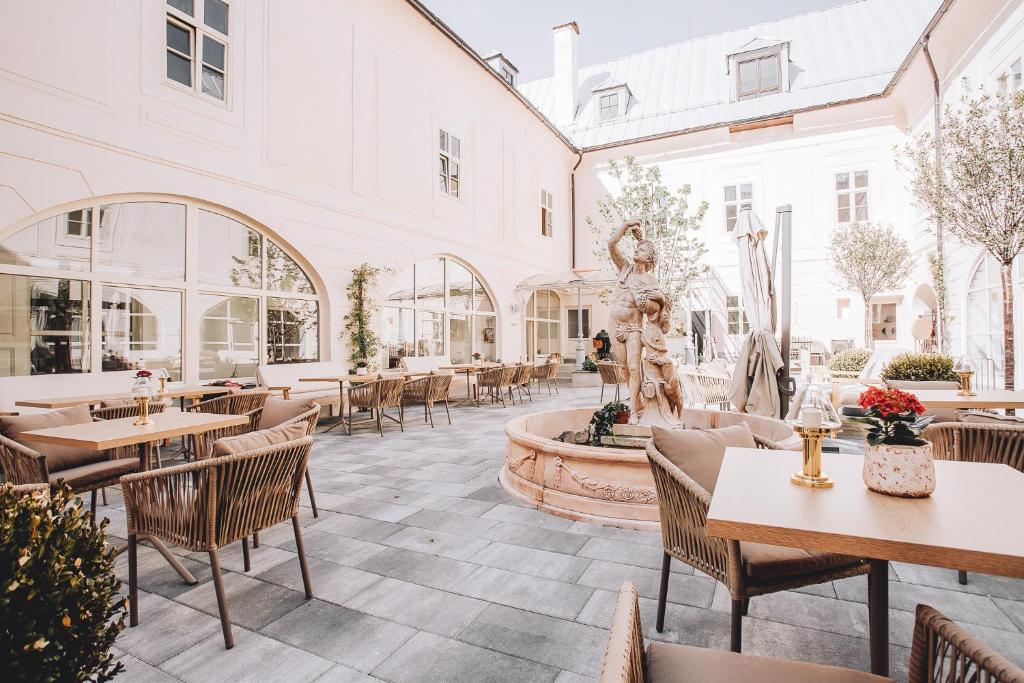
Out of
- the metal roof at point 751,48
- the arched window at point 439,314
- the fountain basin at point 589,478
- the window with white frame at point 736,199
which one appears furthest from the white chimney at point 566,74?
the fountain basin at point 589,478

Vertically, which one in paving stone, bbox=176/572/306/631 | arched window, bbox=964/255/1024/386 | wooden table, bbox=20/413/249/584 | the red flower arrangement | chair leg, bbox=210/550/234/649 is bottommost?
paving stone, bbox=176/572/306/631

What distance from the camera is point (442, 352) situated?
11.4 metres

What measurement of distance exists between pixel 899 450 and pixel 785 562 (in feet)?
1.80

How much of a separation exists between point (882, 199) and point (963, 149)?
8.50 meters

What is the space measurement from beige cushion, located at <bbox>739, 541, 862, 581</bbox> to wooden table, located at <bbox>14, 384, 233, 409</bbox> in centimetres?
487

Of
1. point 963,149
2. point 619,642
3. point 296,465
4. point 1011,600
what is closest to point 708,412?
point 1011,600

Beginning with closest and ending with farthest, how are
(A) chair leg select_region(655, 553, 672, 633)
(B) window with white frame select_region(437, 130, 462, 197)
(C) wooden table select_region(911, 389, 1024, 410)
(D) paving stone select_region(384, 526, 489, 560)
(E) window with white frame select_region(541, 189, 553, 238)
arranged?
(A) chair leg select_region(655, 553, 672, 633) → (D) paving stone select_region(384, 526, 489, 560) → (C) wooden table select_region(911, 389, 1024, 410) → (B) window with white frame select_region(437, 130, 462, 197) → (E) window with white frame select_region(541, 189, 553, 238)

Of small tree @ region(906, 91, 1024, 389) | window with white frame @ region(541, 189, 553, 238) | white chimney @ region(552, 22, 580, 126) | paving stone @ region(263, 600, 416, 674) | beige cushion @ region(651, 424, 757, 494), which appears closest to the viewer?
paving stone @ region(263, 600, 416, 674)

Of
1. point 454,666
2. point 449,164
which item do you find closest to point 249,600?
point 454,666

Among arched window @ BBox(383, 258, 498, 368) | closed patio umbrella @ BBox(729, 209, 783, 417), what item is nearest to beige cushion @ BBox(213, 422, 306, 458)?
closed patio umbrella @ BBox(729, 209, 783, 417)

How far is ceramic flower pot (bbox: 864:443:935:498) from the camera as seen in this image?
4.83ft

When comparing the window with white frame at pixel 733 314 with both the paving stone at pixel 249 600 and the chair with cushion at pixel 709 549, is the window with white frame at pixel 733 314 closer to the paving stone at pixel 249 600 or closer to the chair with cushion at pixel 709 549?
the chair with cushion at pixel 709 549

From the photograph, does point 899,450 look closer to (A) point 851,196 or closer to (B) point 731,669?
(B) point 731,669

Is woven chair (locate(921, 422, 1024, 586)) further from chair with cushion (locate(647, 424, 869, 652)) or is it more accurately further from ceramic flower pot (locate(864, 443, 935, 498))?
ceramic flower pot (locate(864, 443, 935, 498))
